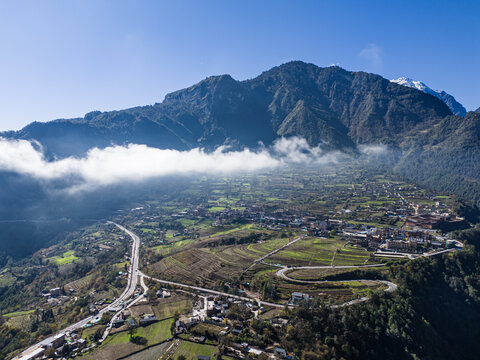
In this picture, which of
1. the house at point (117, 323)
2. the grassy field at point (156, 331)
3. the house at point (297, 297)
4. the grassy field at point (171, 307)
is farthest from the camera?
the grassy field at point (171, 307)

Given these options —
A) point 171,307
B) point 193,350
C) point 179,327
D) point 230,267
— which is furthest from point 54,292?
point 193,350

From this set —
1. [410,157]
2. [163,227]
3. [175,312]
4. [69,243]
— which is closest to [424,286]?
[175,312]

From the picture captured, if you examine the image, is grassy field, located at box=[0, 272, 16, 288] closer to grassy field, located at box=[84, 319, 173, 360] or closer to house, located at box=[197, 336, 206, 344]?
grassy field, located at box=[84, 319, 173, 360]

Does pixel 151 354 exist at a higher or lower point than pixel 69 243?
higher

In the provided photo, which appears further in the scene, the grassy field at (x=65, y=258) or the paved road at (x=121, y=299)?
the grassy field at (x=65, y=258)

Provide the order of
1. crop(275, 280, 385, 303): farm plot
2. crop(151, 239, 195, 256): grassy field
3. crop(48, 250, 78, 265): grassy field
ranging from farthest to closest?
crop(48, 250, 78, 265): grassy field < crop(151, 239, 195, 256): grassy field < crop(275, 280, 385, 303): farm plot

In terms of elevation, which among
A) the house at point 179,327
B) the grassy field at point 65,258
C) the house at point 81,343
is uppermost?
the house at point 179,327

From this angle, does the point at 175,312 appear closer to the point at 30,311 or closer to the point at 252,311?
the point at 252,311

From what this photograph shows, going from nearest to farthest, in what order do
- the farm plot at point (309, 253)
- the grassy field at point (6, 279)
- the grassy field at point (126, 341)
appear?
Answer: the grassy field at point (126, 341) → the farm plot at point (309, 253) → the grassy field at point (6, 279)

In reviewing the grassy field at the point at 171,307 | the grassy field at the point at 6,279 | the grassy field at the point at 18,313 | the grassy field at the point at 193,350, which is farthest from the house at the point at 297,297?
the grassy field at the point at 6,279

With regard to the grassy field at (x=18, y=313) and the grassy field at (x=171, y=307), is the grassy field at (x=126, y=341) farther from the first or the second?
the grassy field at (x=18, y=313)

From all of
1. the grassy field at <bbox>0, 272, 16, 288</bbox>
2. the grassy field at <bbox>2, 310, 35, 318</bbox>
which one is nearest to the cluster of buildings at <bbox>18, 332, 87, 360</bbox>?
the grassy field at <bbox>2, 310, 35, 318</bbox>
